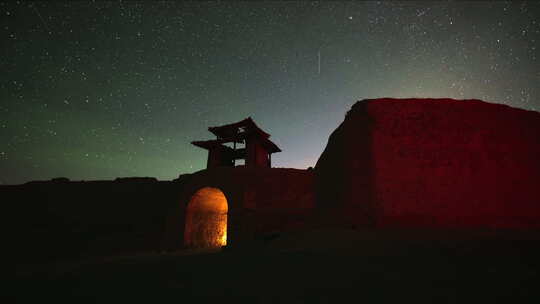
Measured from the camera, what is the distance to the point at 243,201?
497 inches

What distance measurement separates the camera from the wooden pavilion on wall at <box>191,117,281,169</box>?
59.9 feet

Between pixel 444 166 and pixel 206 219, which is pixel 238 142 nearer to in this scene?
pixel 206 219

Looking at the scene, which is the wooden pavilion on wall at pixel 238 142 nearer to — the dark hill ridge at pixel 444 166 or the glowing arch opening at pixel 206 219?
the glowing arch opening at pixel 206 219

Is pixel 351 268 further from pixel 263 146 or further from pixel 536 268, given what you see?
pixel 263 146

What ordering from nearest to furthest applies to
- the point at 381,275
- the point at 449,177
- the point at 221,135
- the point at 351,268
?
the point at 381,275, the point at 351,268, the point at 449,177, the point at 221,135

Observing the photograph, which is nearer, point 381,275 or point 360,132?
point 381,275

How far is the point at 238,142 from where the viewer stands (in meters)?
18.9

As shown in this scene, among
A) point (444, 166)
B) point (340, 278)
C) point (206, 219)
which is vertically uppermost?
point (444, 166)

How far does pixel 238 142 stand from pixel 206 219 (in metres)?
6.26

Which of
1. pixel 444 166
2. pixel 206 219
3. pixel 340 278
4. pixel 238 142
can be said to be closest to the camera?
pixel 340 278

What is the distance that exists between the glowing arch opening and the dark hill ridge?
9.52 meters

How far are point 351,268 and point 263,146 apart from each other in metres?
16.9

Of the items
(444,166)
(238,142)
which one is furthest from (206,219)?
(444,166)

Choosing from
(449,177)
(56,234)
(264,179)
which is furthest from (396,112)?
(56,234)
